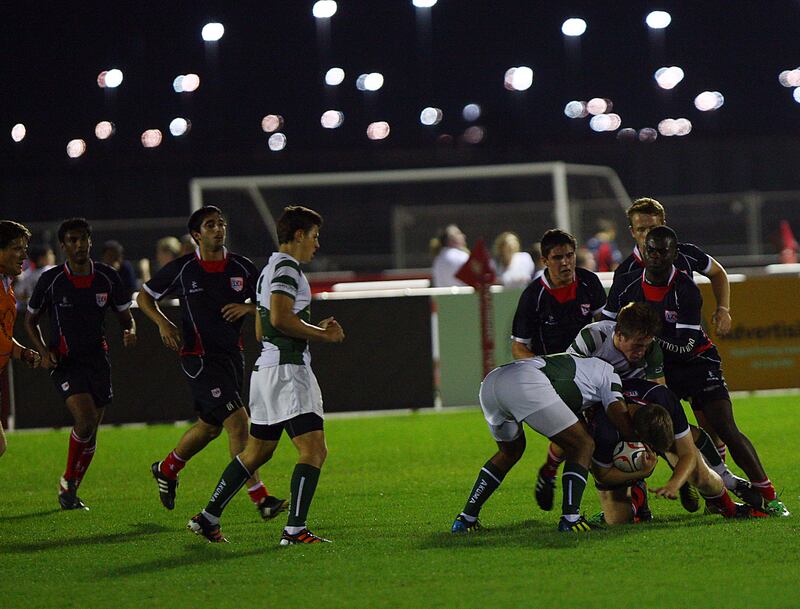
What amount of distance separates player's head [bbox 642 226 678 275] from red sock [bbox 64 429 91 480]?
4.54 m

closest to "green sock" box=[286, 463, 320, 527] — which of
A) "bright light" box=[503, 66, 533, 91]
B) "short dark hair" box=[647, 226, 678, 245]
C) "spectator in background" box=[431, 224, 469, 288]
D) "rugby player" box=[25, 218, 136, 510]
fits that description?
"short dark hair" box=[647, 226, 678, 245]

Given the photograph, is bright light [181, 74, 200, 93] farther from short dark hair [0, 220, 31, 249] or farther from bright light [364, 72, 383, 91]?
Result: short dark hair [0, 220, 31, 249]

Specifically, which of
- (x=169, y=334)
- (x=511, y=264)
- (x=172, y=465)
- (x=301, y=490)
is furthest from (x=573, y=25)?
(x=301, y=490)

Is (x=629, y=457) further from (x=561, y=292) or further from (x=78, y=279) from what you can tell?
(x=78, y=279)

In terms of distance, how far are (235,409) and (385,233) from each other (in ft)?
Result: 60.0

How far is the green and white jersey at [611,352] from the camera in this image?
7.78m

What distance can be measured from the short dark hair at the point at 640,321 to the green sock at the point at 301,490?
1918 millimetres

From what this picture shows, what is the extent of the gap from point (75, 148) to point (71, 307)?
33.6 metres

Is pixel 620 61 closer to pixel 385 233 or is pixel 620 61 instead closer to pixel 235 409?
pixel 385 233

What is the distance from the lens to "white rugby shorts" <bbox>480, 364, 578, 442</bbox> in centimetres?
726

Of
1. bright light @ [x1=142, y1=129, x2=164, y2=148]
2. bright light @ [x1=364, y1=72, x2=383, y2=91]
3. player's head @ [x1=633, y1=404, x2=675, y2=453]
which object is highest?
bright light @ [x1=364, y1=72, x2=383, y2=91]

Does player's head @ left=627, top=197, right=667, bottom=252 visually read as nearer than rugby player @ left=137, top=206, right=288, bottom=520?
Yes

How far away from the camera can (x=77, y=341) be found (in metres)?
9.92

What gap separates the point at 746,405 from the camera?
1592cm
